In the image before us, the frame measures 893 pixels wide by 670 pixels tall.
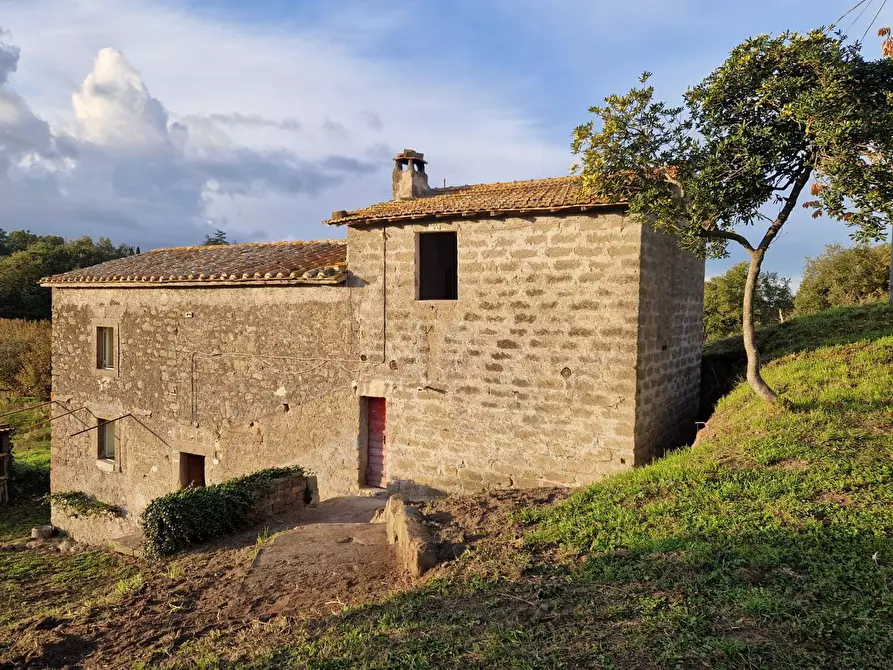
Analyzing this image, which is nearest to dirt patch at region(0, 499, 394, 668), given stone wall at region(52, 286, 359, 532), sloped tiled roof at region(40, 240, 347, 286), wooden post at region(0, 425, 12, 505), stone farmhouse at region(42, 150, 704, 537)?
stone farmhouse at region(42, 150, 704, 537)

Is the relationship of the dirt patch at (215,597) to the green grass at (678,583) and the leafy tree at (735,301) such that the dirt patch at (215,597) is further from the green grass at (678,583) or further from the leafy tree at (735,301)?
the leafy tree at (735,301)

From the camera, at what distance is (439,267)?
1307 cm

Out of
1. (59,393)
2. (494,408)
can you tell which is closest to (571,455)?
(494,408)

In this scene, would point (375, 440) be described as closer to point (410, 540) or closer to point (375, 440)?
point (375, 440)

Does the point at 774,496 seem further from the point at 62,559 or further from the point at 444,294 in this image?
the point at 62,559

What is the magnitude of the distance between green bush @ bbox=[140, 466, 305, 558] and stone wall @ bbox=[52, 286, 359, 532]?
2.40 metres

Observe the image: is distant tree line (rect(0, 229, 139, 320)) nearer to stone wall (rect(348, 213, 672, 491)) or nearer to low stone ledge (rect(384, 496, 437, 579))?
stone wall (rect(348, 213, 672, 491))

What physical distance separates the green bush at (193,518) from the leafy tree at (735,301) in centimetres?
2121

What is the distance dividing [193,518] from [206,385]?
476 cm

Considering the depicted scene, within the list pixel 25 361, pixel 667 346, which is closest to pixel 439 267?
pixel 667 346

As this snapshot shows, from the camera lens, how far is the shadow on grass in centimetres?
1111

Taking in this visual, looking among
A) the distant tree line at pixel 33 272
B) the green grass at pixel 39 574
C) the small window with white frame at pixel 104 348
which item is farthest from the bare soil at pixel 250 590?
the distant tree line at pixel 33 272

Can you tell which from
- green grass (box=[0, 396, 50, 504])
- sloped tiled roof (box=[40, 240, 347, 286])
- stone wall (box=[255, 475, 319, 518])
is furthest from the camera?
green grass (box=[0, 396, 50, 504])

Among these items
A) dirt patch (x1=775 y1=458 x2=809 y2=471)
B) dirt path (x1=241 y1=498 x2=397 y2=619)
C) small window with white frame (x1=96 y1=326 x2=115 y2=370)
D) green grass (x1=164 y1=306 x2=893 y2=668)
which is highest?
small window with white frame (x1=96 y1=326 x2=115 y2=370)
